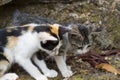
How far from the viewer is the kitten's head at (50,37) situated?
3.44 meters

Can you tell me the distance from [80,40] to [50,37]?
437 mm

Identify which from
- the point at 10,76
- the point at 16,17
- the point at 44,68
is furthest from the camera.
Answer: the point at 16,17

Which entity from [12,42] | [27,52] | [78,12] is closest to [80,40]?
[27,52]

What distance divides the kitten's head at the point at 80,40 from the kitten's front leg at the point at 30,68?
1.36ft

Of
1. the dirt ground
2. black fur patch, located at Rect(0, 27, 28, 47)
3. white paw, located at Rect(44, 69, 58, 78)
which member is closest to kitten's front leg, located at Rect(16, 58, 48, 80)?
white paw, located at Rect(44, 69, 58, 78)

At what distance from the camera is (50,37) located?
135 inches

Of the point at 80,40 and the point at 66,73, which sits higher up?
the point at 80,40

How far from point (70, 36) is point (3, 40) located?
24.5 inches

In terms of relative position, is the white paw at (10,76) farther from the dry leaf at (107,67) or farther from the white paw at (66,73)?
the dry leaf at (107,67)

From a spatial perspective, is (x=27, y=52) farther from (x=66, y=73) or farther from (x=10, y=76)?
(x=66, y=73)

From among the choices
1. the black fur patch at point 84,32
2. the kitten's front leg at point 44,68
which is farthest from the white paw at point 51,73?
the black fur patch at point 84,32

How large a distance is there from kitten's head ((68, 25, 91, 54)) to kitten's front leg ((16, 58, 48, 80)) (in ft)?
1.36

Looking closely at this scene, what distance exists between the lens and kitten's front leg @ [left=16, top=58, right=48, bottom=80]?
362 centimetres

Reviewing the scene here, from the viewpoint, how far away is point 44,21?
172 inches
